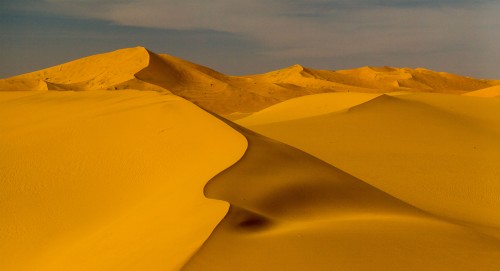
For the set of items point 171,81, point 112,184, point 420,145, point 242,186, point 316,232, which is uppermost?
point 316,232

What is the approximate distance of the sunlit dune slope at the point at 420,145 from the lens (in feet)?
30.0

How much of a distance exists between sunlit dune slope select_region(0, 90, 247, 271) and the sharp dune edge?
3 centimetres

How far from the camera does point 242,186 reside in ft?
19.6

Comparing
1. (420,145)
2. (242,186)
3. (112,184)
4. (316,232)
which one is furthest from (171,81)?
(316,232)

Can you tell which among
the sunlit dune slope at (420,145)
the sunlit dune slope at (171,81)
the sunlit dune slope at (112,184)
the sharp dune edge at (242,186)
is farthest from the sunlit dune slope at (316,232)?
the sunlit dune slope at (171,81)

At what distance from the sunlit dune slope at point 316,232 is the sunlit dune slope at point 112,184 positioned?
22 centimetres

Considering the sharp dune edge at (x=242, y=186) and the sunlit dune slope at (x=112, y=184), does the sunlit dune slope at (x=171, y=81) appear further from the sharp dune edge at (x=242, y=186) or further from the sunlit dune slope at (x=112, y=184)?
the sunlit dune slope at (x=112, y=184)

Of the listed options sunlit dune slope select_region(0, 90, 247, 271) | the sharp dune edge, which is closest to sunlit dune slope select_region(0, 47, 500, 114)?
the sharp dune edge

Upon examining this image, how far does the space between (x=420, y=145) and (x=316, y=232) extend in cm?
869

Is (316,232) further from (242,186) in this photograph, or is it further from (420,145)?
(420,145)

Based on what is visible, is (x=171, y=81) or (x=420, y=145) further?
(x=171, y=81)

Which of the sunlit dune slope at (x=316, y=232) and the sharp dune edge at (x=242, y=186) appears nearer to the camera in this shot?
the sunlit dune slope at (x=316, y=232)

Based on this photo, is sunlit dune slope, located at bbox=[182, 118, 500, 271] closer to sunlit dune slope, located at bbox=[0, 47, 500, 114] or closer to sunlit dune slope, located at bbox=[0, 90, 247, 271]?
sunlit dune slope, located at bbox=[0, 90, 247, 271]

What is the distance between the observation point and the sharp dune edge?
4.43 metres
